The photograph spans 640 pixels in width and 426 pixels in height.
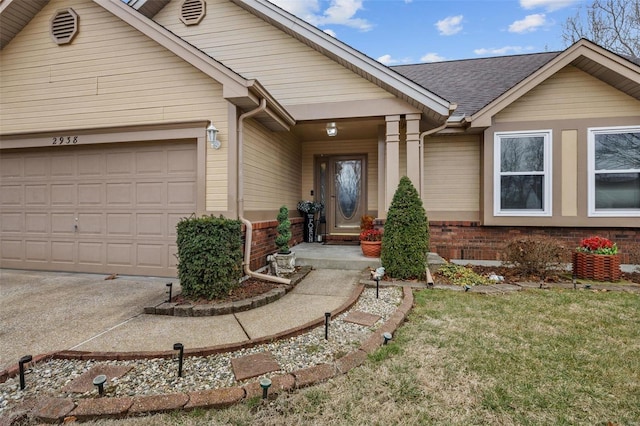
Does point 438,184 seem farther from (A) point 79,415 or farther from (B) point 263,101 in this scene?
(A) point 79,415

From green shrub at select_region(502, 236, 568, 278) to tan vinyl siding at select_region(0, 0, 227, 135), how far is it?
5358mm

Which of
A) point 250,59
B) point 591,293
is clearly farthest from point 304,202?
point 591,293

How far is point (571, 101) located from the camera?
20.6ft

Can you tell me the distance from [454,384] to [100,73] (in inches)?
268

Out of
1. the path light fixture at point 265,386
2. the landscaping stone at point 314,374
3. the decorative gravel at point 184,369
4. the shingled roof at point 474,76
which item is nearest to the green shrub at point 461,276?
the decorative gravel at point 184,369

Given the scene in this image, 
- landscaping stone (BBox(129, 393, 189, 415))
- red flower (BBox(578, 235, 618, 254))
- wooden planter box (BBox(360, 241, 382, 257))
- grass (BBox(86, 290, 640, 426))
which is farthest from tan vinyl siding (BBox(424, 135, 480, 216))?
landscaping stone (BBox(129, 393, 189, 415))

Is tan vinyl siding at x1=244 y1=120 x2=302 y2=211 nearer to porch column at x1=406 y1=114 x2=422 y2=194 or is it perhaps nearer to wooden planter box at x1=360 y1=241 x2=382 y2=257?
wooden planter box at x1=360 y1=241 x2=382 y2=257

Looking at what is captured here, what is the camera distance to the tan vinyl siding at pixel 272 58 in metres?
6.33

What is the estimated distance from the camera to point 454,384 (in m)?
2.35

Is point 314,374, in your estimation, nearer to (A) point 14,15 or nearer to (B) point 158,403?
(B) point 158,403

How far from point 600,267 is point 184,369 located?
6263 mm

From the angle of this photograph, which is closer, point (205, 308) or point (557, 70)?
point (205, 308)

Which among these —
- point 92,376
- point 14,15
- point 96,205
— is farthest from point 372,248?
point 14,15

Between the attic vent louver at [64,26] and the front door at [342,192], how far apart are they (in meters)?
5.79
